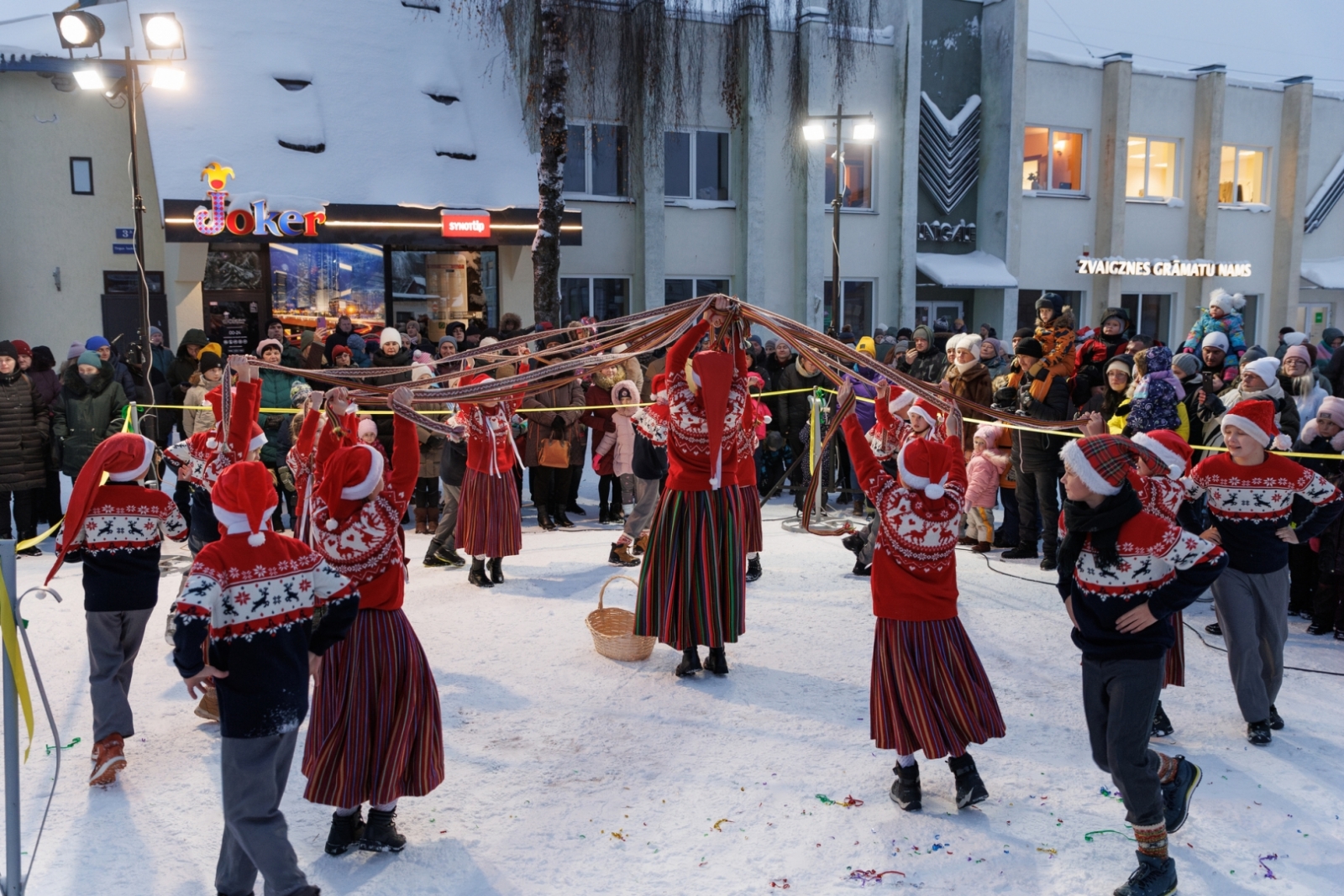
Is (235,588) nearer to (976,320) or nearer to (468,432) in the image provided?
(468,432)

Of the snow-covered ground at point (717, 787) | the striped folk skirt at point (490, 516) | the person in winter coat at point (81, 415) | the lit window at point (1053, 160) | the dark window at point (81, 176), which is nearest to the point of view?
the snow-covered ground at point (717, 787)

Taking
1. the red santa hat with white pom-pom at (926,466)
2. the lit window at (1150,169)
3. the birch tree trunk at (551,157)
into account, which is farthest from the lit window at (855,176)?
the red santa hat with white pom-pom at (926,466)

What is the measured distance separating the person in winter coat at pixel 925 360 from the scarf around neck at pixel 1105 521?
661cm

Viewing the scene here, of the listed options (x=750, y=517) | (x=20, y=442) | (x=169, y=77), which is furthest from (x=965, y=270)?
(x=20, y=442)

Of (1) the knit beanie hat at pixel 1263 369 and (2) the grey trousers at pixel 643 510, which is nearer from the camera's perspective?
(1) the knit beanie hat at pixel 1263 369

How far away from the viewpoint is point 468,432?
7.72 metres

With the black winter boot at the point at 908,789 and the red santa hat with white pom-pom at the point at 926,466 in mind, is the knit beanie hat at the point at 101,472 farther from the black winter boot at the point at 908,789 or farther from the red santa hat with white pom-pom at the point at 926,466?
the black winter boot at the point at 908,789

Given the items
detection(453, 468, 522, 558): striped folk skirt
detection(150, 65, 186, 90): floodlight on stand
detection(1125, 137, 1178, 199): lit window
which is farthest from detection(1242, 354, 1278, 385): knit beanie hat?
detection(1125, 137, 1178, 199): lit window

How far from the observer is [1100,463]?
11.9ft

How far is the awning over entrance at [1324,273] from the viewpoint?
22.2m

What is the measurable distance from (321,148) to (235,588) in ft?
41.1

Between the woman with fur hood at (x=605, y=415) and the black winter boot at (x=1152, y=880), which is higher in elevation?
the woman with fur hood at (x=605, y=415)

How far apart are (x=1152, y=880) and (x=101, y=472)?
4594 millimetres

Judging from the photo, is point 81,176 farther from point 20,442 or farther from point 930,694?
point 930,694
